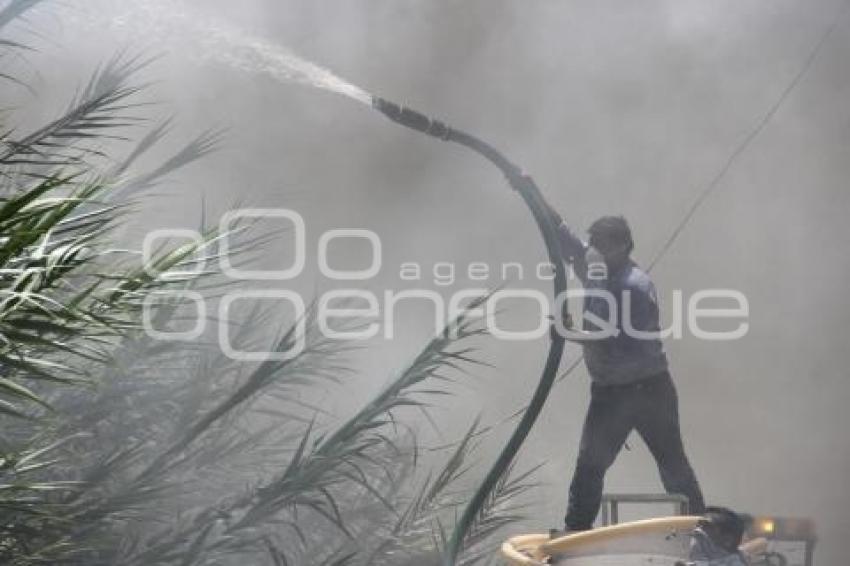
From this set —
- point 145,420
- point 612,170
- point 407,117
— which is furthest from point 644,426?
point 612,170

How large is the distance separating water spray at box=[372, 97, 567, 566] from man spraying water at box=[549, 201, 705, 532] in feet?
0.47

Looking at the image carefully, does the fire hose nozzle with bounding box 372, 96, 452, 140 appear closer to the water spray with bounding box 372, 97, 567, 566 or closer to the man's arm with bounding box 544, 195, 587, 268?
the water spray with bounding box 372, 97, 567, 566

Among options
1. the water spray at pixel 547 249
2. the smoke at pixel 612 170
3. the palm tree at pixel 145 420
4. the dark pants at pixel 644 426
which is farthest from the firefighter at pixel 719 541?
the smoke at pixel 612 170

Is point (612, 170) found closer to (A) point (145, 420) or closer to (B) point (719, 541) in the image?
(A) point (145, 420)

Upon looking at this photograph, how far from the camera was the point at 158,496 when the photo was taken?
6.35m

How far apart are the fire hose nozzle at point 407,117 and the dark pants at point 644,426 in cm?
126

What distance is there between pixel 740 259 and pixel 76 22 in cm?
649

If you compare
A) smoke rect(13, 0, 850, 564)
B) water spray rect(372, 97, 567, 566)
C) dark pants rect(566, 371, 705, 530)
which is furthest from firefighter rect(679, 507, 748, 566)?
smoke rect(13, 0, 850, 564)

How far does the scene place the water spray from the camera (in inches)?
198

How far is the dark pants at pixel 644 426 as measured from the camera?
5.42 meters

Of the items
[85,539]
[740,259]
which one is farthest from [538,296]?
[85,539]

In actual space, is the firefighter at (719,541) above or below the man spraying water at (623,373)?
below

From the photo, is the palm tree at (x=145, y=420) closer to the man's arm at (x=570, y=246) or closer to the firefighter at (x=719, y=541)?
the man's arm at (x=570, y=246)

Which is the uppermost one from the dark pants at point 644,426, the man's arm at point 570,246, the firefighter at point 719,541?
the man's arm at point 570,246
